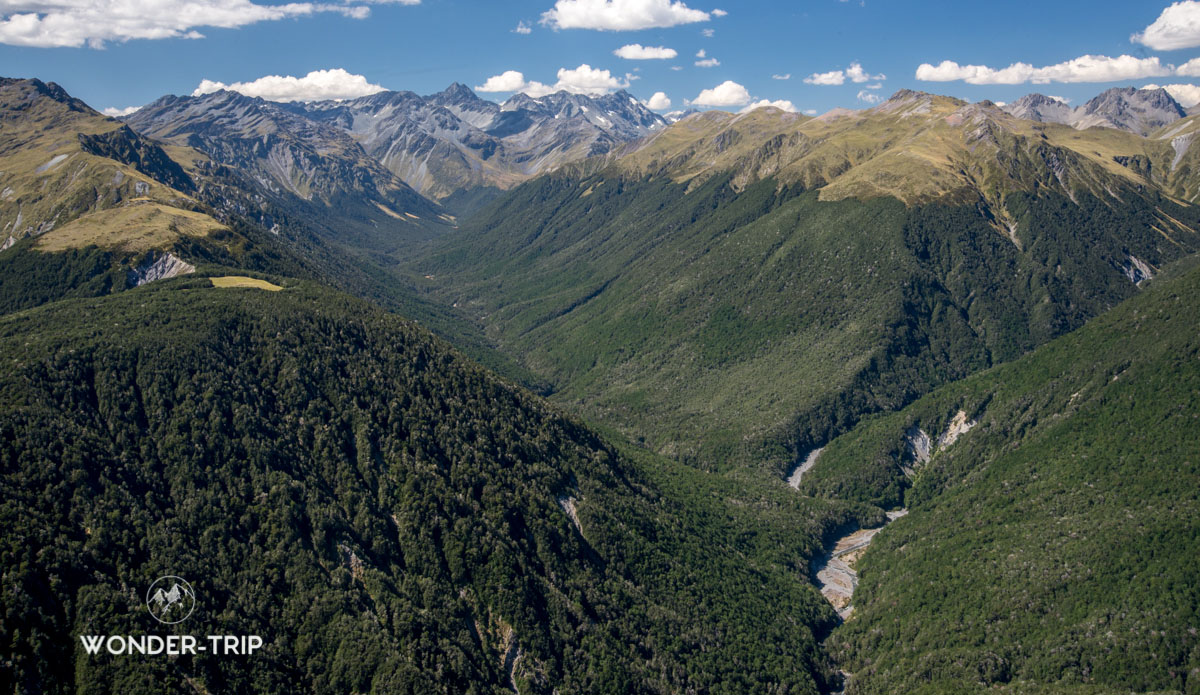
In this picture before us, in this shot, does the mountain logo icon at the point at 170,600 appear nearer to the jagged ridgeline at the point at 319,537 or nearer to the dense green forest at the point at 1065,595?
the jagged ridgeline at the point at 319,537

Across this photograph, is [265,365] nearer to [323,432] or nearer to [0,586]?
[323,432]

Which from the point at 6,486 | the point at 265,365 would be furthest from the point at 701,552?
the point at 6,486

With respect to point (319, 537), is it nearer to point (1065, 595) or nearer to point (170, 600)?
point (170, 600)

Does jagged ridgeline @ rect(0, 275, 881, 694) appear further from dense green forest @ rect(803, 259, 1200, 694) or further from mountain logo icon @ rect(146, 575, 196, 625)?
dense green forest @ rect(803, 259, 1200, 694)

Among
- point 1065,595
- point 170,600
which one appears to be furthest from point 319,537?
point 1065,595

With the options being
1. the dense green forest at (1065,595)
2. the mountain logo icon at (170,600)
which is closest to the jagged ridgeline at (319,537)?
the mountain logo icon at (170,600)

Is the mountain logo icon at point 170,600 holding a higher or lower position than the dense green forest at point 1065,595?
higher
